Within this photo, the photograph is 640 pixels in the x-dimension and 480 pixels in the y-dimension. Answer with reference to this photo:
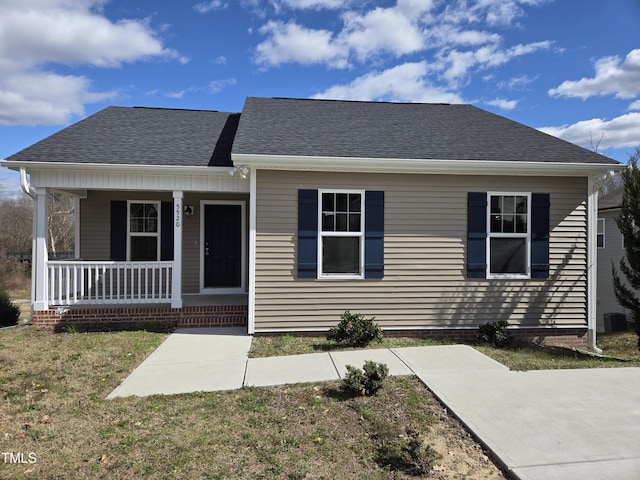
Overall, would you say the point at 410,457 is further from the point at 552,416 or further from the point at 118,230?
the point at 118,230

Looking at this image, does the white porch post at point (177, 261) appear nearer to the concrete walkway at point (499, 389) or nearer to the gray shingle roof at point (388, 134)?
the concrete walkway at point (499, 389)

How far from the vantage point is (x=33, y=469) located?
305 cm

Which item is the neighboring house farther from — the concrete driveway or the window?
the concrete driveway

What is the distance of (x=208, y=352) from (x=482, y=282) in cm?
500

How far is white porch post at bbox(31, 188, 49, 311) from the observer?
7426 millimetres

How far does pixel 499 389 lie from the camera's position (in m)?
4.44

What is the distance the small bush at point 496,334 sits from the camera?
6871 mm

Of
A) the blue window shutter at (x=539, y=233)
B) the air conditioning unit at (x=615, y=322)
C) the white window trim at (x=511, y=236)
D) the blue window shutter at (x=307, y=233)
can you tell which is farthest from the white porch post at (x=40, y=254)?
the air conditioning unit at (x=615, y=322)

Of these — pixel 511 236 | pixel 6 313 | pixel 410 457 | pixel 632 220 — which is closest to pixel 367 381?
pixel 410 457

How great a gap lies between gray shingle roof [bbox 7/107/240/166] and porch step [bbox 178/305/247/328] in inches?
109

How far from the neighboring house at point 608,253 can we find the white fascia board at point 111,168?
561 inches

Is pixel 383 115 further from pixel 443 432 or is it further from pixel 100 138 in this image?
pixel 443 432

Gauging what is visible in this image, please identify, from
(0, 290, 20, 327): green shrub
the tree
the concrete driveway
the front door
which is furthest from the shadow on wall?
(0, 290, 20, 327): green shrub

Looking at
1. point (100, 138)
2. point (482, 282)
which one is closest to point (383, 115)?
point (482, 282)
